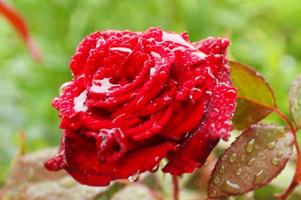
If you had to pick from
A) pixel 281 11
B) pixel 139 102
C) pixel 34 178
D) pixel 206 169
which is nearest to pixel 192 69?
pixel 139 102

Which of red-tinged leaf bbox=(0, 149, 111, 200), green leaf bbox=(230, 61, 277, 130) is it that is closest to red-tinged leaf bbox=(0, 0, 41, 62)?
red-tinged leaf bbox=(0, 149, 111, 200)

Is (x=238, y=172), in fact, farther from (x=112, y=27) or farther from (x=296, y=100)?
(x=112, y=27)

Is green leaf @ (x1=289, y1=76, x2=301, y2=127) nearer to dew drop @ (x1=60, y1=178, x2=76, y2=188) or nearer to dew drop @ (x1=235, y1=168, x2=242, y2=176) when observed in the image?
dew drop @ (x1=235, y1=168, x2=242, y2=176)

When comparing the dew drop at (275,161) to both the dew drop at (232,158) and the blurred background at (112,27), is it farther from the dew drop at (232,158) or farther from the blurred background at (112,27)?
the blurred background at (112,27)

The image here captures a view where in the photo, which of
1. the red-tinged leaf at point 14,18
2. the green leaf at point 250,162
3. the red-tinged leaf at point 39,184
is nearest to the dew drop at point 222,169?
the green leaf at point 250,162

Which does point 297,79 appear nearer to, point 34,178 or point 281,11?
point 34,178

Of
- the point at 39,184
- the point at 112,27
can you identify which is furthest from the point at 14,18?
the point at 112,27

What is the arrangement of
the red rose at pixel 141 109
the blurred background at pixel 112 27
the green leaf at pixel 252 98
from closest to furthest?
the red rose at pixel 141 109, the green leaf at pixel 252 98, the blurred background at pixel 112 27
